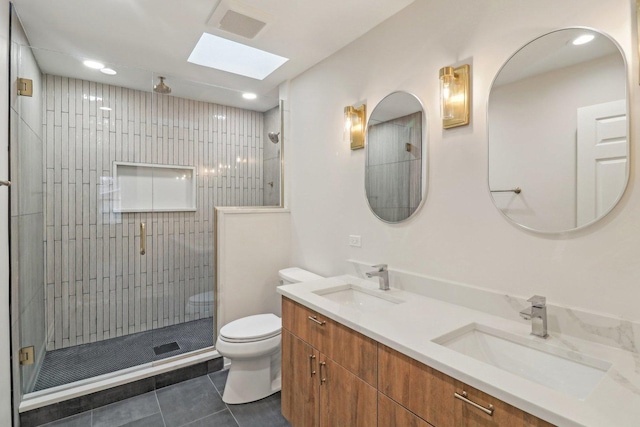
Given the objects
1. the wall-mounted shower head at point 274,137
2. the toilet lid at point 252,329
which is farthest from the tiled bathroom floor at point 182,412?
the wall-mounted shower head at point 274,137

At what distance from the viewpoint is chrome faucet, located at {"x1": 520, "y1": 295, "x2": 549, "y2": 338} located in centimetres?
125

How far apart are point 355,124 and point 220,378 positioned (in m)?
2.25

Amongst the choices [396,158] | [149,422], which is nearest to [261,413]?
[149,422]

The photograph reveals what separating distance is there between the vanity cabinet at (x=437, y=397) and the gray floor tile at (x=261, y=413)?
1.10 metres

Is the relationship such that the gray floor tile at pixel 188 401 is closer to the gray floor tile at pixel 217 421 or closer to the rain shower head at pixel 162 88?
the gray floor tile at pixel 217 421

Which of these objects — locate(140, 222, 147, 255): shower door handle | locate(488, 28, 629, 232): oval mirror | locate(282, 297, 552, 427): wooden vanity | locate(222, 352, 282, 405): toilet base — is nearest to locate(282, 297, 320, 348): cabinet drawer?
locate(282, 297, 552, 427): wooden vanity

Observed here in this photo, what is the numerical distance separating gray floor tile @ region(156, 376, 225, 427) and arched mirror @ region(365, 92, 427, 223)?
1.76 meters

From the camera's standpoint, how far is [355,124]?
90.5 inches

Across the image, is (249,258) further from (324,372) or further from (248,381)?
(324,372)

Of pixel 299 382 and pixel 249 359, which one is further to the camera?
pixel 249 359

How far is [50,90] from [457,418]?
354 centimetres

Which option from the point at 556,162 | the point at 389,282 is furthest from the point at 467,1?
the point at 389,282

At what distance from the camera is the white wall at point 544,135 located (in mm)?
1251

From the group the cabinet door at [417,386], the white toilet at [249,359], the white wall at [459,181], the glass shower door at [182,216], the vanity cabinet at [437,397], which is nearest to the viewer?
the vanity cabinet at [437,397]
